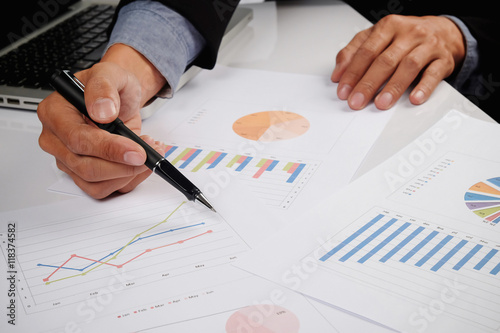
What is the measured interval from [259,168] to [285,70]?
0.33 m

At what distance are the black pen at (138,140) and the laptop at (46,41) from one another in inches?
6.5

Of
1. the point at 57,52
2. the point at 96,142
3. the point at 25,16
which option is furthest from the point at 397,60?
the point at 25,16

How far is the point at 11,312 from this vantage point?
0.47 meters

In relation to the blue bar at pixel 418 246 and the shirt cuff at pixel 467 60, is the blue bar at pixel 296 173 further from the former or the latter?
the shirt cuff at pixel 467 60

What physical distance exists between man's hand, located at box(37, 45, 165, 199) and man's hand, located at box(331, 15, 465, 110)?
35 centimetres

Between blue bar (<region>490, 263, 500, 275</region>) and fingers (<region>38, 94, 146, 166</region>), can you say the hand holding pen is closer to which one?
fingers (<region>38, 94, 146, 166</region>)

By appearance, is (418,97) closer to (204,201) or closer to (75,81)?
(204,201)

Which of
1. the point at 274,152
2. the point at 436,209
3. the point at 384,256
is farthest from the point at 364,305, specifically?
the point at 274,152

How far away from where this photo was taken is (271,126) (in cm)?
75

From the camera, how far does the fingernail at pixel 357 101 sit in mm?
778

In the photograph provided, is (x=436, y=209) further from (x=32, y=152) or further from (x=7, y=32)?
(x=7, y=32)

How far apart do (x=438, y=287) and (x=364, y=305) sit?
2.9 inches

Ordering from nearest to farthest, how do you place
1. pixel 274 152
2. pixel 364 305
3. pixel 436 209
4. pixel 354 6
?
1. pixel 364 305
2. pixel 436 209
3. pixel 274 152
4. pixel 354 6

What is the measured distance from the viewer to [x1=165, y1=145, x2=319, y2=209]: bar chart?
0.60m
